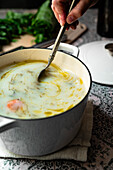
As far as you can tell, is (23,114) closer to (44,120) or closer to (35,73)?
(44,120)

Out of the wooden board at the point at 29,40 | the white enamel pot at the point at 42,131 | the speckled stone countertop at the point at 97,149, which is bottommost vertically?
the speckled stone countertop at the point at 97,149

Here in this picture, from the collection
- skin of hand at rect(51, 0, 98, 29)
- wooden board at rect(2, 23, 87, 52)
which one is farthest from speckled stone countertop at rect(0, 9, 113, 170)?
wooden board at rect(2, 23, 87, 52)

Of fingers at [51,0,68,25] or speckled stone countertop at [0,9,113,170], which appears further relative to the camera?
fingers at [51,0,68,25]

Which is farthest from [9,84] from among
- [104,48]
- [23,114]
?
[104,48]

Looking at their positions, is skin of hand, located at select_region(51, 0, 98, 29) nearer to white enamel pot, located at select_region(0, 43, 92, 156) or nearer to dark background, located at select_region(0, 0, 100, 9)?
white enamel pot, located at select_region(0, 43, 92, 156)

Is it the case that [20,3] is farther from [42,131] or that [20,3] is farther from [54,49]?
[42,131]

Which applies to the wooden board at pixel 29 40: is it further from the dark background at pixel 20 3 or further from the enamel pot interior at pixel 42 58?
the dark background at pixel 20 3

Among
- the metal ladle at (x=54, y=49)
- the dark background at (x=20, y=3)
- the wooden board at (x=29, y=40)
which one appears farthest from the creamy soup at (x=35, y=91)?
the dark background at (x=20, y=3)

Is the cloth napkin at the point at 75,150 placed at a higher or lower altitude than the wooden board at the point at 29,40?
lower
